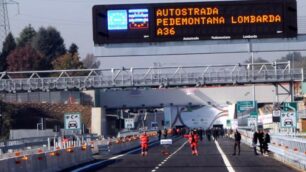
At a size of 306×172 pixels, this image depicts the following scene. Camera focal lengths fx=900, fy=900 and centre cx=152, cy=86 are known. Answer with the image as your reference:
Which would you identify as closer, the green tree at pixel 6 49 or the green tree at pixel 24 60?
the green tree at pixel 24 60

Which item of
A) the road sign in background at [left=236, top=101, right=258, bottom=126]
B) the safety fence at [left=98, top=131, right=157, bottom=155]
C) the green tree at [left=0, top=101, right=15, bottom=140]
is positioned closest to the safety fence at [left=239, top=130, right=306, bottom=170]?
the safety fence at [left=98, top=131, right=157, bottom=155]

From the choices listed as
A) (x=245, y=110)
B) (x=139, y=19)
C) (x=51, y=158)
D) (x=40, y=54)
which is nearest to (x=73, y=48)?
(x=40, y=54)

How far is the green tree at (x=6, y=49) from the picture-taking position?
164 metres

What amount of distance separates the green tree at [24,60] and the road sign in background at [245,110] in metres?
64.3

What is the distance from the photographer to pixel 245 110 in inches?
3610

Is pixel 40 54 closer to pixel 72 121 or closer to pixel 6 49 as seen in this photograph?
pixel 6 49

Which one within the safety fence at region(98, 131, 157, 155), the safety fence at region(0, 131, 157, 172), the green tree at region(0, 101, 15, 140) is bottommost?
the safety fence at region(98, 131, 157, 155)

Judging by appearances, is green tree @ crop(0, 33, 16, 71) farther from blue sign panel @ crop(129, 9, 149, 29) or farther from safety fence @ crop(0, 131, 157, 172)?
blue sign panel @ crop(129, 9, 149, 29)

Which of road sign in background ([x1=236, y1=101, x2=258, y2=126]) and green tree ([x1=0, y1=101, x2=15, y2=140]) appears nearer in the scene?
road sign in background ([x1=236, y1=101, x2=258, y2=126])

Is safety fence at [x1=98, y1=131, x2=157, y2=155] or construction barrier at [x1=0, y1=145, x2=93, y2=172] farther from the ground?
construction barrier at [x1=0, y1=145, x2=93, y2=172]

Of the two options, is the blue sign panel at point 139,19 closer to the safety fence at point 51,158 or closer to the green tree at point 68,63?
the safety fence at point 51,158

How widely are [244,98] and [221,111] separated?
17746 mm

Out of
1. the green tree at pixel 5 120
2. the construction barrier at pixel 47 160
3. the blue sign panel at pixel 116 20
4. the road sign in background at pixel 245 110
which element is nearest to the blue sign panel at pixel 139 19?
the blue sign panel at pixel 116 20

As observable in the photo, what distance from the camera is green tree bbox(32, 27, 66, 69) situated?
191m
